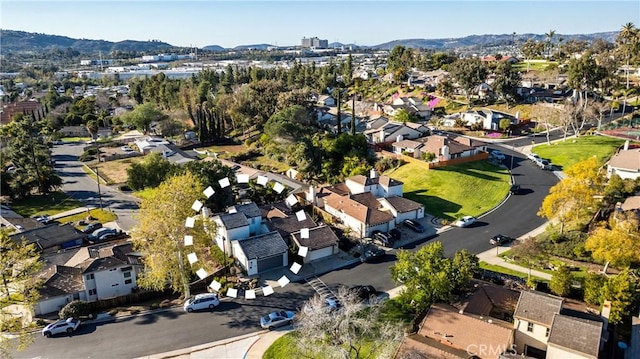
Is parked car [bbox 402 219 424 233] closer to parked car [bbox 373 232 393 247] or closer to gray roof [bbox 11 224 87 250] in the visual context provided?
parked car [bbox 373 232 393 247]

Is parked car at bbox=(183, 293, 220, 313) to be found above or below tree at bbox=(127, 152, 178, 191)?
below

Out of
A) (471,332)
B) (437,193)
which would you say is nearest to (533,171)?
(437,193)

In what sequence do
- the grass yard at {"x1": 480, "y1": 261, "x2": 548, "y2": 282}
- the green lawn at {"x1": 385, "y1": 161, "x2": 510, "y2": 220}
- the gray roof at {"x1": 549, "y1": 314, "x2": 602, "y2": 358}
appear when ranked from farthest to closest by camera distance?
the green lawn at {"x1": 385, "y1": 161, "x2": 510, "y2": 220} < the grass yard at {"x1": 480, "y1": 261, "x2": 548, "y2": 282} < the gray roof at {"x1": 549, "y1": 314, "x2": 602, "y2": 358}

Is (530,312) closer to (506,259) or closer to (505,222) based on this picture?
(506,259)

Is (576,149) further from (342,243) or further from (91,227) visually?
(91,227)

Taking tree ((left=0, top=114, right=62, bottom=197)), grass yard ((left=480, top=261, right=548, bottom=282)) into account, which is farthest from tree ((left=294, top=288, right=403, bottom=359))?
tree ((left=0, top=114, right=62, bottom=197))

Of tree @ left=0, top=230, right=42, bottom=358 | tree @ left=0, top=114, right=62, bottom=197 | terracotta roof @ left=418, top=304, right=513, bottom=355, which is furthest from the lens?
tree @ left=0, top=114, right=62, bottom=197

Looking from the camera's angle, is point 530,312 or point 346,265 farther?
point 346,265

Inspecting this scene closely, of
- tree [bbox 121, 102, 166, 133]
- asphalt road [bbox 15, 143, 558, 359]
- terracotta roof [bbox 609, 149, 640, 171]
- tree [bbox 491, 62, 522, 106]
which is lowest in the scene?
asphalt road [bbox 15, 143, 558, 359]
